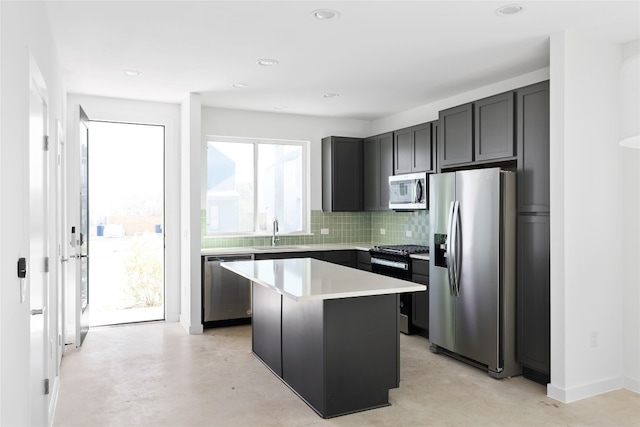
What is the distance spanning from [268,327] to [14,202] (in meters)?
2.70

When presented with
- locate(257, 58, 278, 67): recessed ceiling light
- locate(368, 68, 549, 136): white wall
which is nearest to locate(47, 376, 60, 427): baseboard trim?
locate(257, 58, 278, 67): recessed ceiling light

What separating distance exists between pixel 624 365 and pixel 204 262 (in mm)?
A: 4199

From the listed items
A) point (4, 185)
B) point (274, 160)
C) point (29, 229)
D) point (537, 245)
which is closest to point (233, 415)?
point (29, 229)

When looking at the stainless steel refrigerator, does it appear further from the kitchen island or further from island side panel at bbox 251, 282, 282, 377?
island side panel at bbox 251, 282, 282, 377

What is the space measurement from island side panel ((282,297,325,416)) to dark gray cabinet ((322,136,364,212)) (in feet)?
9.57

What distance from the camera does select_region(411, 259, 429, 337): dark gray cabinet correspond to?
5074mm

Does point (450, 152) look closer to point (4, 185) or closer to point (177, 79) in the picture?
point (177, 79)

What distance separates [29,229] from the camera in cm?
219

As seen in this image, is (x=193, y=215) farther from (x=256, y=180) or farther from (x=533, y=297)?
(x=533, y=297)

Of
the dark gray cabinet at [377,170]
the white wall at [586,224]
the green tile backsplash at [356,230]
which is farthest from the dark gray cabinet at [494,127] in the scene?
the dark gray cabinet at [377,170]

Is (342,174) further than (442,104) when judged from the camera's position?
Yes

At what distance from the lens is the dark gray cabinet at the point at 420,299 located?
16.6 feet

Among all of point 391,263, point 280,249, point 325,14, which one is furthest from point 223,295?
point 325,14

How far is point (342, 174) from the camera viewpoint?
6.67 metres
